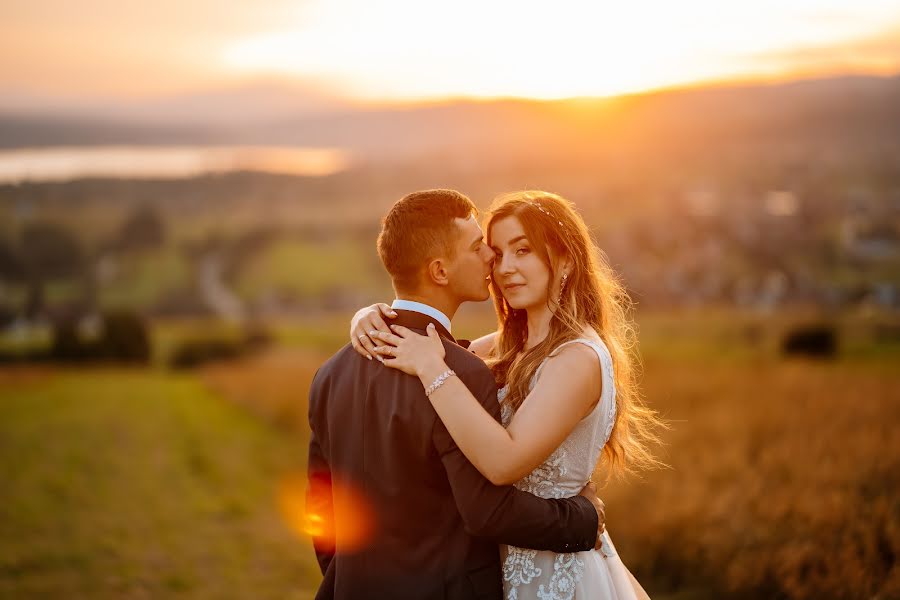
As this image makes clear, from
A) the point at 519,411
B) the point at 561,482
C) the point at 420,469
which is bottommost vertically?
the point at 561,482

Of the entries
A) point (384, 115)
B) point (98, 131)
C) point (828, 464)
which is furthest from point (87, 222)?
point (828, 464)

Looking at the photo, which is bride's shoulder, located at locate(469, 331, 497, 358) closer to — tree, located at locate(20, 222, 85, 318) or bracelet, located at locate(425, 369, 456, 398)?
bracelet, located at locate(425, 369, 456, 398)

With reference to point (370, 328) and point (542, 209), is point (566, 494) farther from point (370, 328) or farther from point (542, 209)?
point (542, 209)

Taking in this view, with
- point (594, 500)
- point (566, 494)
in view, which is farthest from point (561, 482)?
point (594, 500)

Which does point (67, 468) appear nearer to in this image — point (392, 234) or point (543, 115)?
point (392, 234)

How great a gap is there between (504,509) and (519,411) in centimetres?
37

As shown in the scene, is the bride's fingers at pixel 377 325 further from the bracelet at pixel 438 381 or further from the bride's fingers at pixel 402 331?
the bracelet at pixel 438 381

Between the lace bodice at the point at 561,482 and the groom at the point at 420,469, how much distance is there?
6.5 inches

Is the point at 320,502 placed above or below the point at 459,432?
below

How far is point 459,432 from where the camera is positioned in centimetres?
269

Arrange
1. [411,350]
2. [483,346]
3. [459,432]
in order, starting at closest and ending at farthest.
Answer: [459,432], [411,350], [483,346]

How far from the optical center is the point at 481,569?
2885mm

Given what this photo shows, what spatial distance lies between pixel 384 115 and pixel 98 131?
58.1 m

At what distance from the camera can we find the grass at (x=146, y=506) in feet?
29.3
